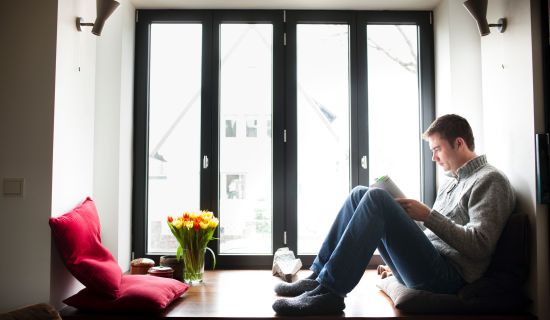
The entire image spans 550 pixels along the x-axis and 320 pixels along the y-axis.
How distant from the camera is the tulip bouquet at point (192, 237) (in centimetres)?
233

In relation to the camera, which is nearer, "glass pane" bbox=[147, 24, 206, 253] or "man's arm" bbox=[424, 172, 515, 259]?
"man's arm" bbox=[424, 172, 515, 259]

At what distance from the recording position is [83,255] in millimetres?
1926

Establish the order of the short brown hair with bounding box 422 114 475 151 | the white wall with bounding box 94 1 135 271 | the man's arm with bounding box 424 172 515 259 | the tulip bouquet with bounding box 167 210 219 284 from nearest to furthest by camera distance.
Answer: the man's arm with bounding box 424 172 515 259
the short brown hair with bounding box 422 114 475 151
the tulip bouquet with bounding box 167 210 219 284
the white wall with bounding box 94 1 135 271

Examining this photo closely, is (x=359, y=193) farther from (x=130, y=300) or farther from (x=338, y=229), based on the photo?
(x=130, y=300)

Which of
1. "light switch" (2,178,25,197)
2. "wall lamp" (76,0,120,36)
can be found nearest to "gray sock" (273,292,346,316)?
"light switch" (2,178,25,197)

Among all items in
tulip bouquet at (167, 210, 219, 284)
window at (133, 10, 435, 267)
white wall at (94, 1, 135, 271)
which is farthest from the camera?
window at (133, 10, 435, 267)

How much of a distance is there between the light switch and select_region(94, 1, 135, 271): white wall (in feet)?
2.36

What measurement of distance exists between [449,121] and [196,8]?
6.38ft

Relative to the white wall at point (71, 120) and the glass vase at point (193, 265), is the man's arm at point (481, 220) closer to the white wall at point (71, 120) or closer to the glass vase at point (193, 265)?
the glass vase at point (193, 265)

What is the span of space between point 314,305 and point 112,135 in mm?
1722

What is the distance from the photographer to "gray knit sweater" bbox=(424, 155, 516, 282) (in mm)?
1787

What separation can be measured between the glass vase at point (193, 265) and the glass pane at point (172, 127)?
53 cm

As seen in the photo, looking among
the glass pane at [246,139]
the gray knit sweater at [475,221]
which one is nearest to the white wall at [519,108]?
the gray knit sweater at [475,221]

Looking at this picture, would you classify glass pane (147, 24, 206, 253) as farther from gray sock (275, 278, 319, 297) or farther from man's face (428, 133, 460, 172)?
man's face (428, 133, 460, 172)
